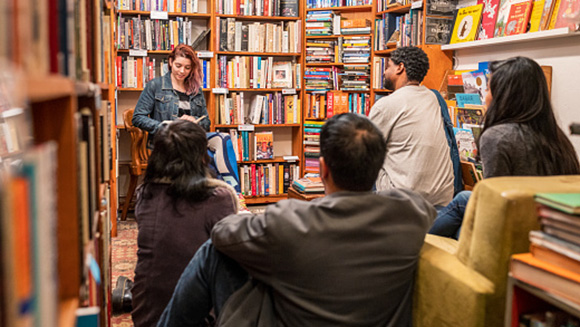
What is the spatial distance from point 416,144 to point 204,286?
155cm

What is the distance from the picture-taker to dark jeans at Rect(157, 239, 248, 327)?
153 centimetres

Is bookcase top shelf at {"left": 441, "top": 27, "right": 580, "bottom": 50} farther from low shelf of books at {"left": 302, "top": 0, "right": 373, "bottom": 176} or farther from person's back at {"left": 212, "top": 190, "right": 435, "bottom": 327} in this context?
person's back at {"left": 212, "top": 190, "right": 435, "bottom": 327}

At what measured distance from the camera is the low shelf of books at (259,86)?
5199 millimetres

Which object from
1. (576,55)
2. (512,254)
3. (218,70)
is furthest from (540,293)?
(218,70)

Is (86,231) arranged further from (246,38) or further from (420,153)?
(246,38)

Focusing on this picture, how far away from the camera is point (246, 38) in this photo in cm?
527

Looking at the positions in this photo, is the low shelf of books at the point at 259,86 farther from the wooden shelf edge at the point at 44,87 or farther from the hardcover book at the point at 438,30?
the wooden shelf edge at the point at 44,87

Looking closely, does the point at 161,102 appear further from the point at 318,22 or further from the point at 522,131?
the point at 522,131

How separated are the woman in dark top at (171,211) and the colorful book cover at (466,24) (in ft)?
8.67

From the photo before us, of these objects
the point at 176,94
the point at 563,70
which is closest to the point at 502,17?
the point at 563,70

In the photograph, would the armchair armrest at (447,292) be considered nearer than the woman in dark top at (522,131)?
Yes

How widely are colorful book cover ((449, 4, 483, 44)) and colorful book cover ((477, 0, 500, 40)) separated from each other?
56 mm

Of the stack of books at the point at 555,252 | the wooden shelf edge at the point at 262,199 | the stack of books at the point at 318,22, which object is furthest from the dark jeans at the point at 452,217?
the stack of books at the point at 318,22

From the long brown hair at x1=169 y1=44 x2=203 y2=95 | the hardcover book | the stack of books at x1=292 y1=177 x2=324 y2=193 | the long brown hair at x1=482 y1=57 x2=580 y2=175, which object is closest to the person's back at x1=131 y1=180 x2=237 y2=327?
the long brown hair at x1=482 y1=57 x2=580 y2=175
